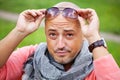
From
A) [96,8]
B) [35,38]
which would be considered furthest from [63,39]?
[96,8]

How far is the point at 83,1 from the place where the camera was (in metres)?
7.02

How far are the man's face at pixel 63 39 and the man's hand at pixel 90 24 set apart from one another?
7 cm

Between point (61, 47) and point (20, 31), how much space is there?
1.15 feet

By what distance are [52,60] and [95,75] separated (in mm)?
369

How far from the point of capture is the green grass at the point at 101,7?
275 inches

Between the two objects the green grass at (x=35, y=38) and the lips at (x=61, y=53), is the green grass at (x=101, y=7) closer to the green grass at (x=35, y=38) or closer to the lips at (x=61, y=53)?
the green grass at (x=35, y=38)

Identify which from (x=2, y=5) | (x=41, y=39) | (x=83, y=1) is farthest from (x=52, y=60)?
(x=2, y=5)

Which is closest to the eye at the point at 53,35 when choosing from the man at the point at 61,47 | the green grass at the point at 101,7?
the man at the point at 61,47

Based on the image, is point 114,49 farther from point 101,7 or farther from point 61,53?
point 61,53

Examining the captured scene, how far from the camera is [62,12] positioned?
312cm

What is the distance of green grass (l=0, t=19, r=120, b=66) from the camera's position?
219 inches

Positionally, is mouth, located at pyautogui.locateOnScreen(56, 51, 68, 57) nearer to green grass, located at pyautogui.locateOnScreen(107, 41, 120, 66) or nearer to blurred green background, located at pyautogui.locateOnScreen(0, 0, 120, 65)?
green grass, located at pyautogui.locateOnScreen(107, 41, 120, 66)

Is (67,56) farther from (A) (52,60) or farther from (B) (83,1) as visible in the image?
(B) (83,1)

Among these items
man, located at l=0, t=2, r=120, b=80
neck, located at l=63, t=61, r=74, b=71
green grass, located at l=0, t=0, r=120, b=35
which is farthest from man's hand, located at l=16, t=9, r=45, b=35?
green grass, located at l=0, t=0, r=120, b=35
